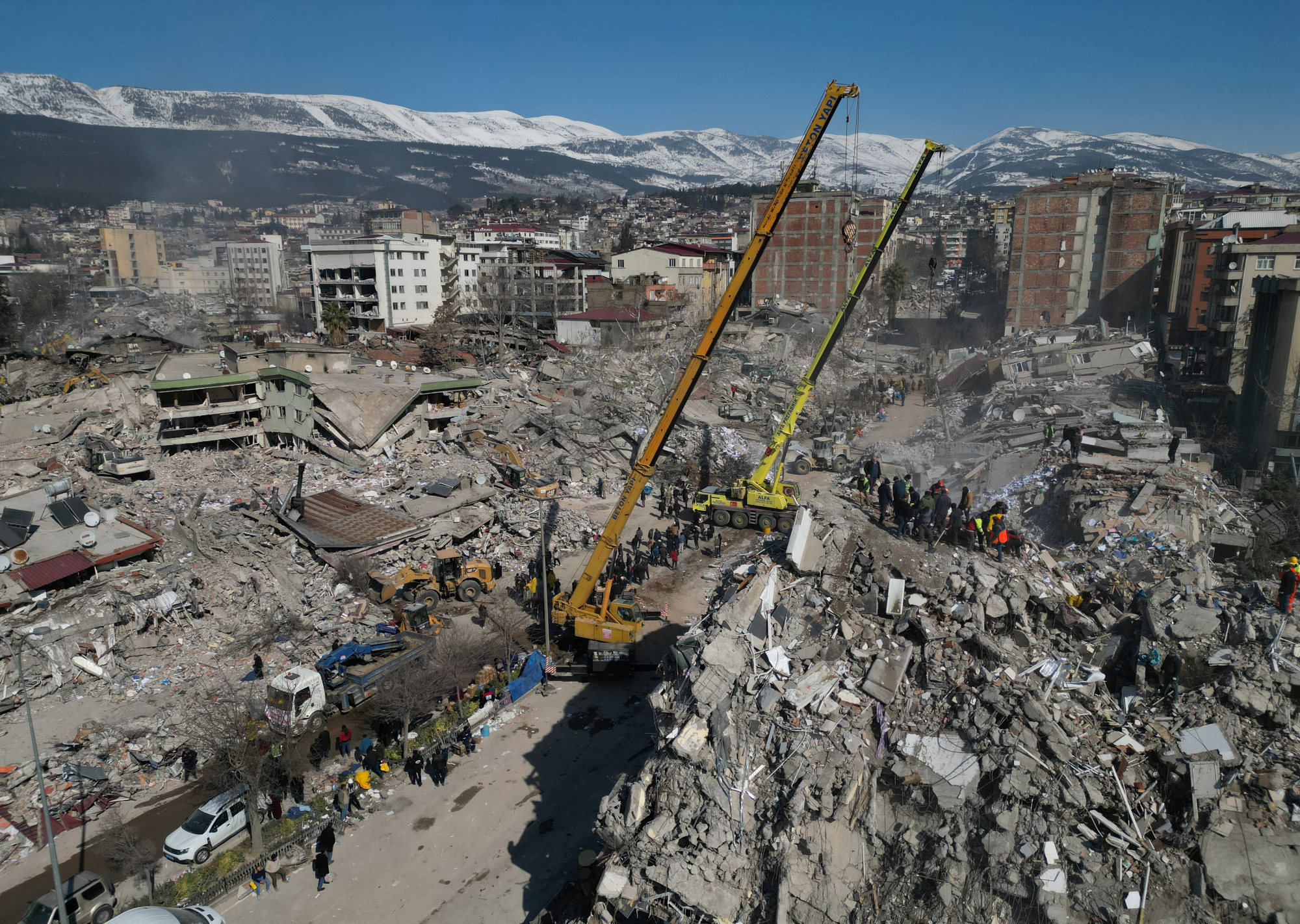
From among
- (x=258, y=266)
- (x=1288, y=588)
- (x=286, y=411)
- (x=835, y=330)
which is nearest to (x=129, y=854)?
(x=1288, y=588)

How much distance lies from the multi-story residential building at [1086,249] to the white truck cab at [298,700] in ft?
152

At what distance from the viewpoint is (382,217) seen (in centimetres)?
12119

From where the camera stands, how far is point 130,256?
95.4m

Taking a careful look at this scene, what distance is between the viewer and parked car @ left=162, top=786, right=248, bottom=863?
10195 millimetres

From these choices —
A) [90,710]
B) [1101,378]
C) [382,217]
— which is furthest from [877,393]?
[382,217]

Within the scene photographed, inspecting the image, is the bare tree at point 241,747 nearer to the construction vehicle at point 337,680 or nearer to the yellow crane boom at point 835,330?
the construction vehicle at point 337,680

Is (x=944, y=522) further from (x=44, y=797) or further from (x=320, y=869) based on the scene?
(x=44, y=797)

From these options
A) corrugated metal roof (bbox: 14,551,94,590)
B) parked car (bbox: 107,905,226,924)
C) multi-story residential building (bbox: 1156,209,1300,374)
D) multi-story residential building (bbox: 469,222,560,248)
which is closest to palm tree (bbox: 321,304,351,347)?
corrugated metal roof (bbox: 14,551,94,590)

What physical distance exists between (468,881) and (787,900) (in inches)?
180

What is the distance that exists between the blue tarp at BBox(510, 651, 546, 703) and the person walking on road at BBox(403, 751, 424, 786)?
91.7 inches

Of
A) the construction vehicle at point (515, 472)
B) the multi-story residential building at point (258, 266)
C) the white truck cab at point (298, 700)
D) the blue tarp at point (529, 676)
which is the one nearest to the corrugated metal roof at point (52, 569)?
the white truck cab at point (298, 700)

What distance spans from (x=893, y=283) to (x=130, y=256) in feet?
305

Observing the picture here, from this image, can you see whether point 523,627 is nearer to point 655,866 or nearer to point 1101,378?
point 655,866

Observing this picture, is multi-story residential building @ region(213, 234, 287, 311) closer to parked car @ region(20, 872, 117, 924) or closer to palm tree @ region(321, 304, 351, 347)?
palm tree @ region(321, 304, 351, 347)
